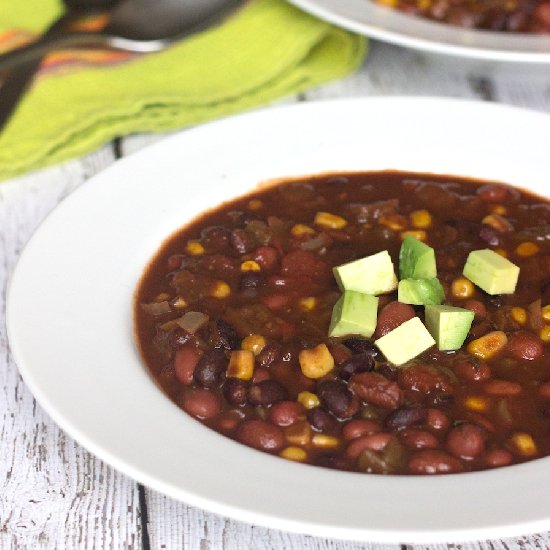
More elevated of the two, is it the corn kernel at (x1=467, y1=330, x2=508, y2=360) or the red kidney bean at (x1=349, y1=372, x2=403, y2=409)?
the red kidney bean at (x1=349, y1=372, x2=403, y2=409)

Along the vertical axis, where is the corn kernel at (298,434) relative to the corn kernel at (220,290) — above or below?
above

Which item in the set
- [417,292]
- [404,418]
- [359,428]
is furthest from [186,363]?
[417,292]

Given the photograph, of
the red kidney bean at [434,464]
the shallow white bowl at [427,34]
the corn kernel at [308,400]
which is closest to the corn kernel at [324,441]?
the corn kernel at [308,400]

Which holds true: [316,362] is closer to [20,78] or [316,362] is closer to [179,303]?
[179,303]

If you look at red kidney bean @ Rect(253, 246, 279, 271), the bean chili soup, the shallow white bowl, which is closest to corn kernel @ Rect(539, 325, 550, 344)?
the bean chili soup

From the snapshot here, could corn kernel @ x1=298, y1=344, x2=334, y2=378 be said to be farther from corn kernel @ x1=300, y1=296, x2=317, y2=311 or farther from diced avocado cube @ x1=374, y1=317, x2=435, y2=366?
corn kernel @ x1=300, y1=296, x2=317, y2=311

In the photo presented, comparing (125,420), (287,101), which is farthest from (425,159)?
(125,420)

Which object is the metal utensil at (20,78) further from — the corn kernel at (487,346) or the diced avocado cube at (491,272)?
the corn kernel at (487,346)

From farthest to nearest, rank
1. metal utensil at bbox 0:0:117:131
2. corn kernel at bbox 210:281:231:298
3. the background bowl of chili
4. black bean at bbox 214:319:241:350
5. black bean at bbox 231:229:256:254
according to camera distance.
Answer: metal utensil at bbox 0:0:117:131, black bean at bbox 231:229:256:254, corn kernel at bbox 210:281:231:298, black bean at bbox 214:319:241:350, the background bowl of chili
